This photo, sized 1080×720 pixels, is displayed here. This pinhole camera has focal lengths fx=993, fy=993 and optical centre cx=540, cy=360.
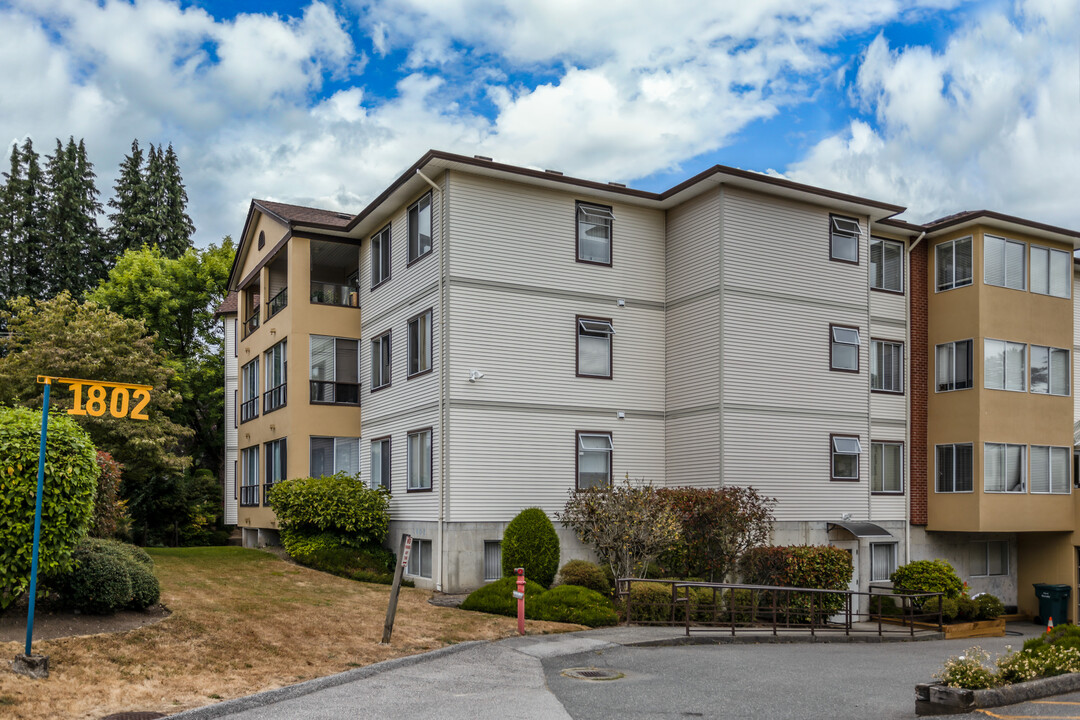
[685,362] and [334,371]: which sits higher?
[685,362]

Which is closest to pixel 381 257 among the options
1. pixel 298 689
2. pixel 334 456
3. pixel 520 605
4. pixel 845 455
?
pixel 334 456

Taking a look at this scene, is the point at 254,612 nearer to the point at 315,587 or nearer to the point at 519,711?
the point at 315,587

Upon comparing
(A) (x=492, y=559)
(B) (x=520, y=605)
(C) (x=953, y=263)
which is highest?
(C) (x=953, y=263)

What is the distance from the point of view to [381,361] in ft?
90.1

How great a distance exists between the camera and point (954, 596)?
25.0 meters

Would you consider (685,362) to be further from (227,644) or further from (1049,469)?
(227,644)

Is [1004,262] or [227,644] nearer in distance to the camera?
[227,644]

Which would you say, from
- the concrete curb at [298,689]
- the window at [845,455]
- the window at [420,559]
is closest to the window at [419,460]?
the window at [420,559]

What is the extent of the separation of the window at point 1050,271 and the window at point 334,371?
19724 mm

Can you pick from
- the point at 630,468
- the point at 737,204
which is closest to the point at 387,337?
the point at 630,468

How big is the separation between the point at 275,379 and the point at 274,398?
0.64 m

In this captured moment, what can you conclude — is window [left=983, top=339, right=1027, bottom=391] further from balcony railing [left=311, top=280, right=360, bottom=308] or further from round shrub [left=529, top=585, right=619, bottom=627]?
balcony railing [left=311, top=280, right=360, bottom=308]

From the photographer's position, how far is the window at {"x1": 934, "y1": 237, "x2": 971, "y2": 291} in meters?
27.9

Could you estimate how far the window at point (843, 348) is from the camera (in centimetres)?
2619
